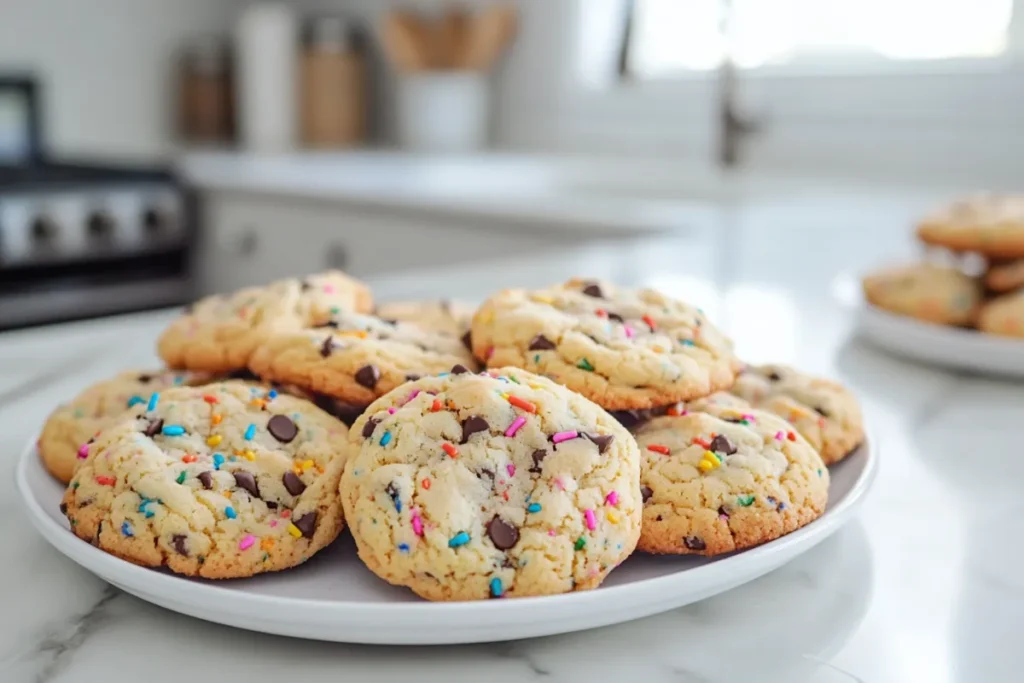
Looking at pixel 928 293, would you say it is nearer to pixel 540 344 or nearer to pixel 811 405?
pixel 811 405

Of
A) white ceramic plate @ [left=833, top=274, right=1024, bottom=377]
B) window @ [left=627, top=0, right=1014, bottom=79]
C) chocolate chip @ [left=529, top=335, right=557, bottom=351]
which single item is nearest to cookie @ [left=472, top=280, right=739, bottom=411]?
chocolate chip @ [left=529, top=335, right=557, bottom=351]

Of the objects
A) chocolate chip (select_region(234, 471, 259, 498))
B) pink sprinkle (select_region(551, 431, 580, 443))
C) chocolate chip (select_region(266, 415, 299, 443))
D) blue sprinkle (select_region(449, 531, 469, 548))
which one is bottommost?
blue sprinkle (select_region(449, 531, 469, 548))

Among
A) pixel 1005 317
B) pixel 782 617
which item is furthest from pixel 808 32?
pixel 782 617

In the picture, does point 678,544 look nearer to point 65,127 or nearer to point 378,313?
point 378,313

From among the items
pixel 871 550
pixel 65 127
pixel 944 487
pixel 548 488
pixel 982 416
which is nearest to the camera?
pixel 548 488

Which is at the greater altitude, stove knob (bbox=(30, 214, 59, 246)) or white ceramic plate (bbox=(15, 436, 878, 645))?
white ceramic plate (bbox=(15, 436, 878, 645))

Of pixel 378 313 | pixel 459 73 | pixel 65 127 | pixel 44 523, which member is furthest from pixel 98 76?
pixel 44 523

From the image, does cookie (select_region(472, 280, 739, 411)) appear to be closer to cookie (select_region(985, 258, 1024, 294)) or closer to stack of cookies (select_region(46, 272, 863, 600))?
stack of cookies (select_region(46, 272, 863, 600))
